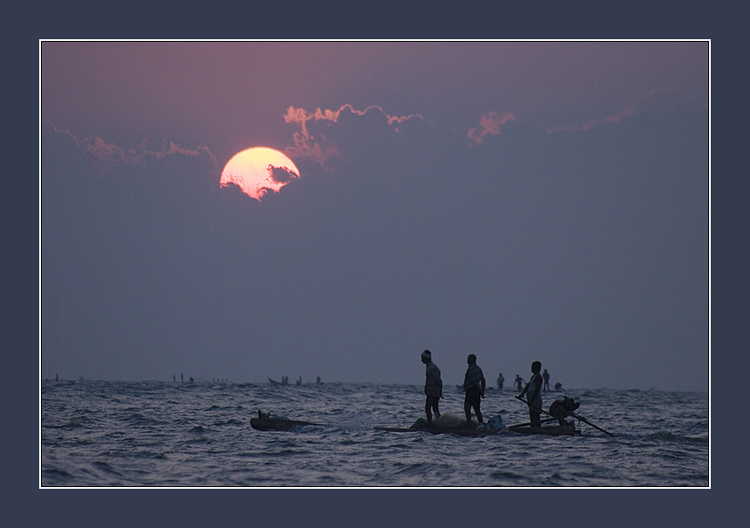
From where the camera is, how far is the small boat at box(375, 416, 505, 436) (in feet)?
80.5

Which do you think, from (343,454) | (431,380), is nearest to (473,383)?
(431,380)

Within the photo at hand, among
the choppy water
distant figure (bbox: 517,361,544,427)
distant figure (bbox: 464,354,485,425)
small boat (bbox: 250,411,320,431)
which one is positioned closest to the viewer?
the choppy water

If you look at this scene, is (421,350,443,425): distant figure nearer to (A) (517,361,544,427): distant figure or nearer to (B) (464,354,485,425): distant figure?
(B) (464,354,485,425): distant figure

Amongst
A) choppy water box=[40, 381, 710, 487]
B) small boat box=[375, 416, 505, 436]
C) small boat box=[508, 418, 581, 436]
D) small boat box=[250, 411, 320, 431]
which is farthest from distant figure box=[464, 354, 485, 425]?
small boat box=[250, 411, 320, 431]

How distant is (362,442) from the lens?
23484 mm

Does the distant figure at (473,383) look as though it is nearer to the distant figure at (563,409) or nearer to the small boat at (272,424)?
the distant figure at (563,409)

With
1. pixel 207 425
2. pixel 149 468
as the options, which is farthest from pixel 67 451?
pixel 207 425

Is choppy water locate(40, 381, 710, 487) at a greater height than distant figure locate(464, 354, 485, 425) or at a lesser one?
lesser

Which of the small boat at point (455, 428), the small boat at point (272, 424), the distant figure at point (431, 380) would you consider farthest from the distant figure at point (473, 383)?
the small boat at point (272, 424)

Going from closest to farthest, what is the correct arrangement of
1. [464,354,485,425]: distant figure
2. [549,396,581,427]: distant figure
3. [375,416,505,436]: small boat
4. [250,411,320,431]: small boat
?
[375,416,505,436]: small boat
[464,354,485,425]: distant figure
[549,396,581,427]: distant figure
[250,411,320,431]: small boat

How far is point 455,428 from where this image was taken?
24.8 meters

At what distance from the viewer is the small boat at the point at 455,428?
24547mm

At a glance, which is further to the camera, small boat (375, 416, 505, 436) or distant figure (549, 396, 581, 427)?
distant figure (549, 396, 581, 427)

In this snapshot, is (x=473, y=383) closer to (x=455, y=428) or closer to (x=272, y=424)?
(x=455, y=428)
